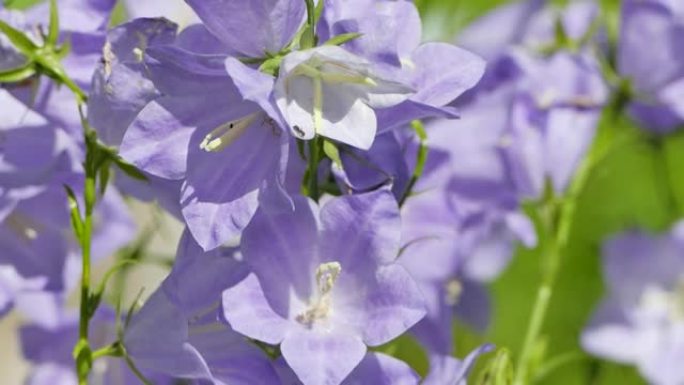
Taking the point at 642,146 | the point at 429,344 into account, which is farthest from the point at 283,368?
the point at 642,146

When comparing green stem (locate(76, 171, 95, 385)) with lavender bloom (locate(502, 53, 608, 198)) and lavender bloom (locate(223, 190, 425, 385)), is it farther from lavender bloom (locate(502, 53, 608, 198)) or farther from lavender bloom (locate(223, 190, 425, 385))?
lavender bloom (locate(502, 53, 608, 198))

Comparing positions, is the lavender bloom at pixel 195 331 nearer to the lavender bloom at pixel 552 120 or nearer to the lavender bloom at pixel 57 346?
the lavender bloom at pixel 57 346

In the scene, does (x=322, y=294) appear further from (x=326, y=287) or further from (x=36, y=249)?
(x=36, y=249)

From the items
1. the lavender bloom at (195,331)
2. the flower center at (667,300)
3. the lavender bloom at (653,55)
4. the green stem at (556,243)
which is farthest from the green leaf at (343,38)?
the flower center at (667,300)

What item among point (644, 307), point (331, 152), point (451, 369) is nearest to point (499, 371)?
point (451, 369)

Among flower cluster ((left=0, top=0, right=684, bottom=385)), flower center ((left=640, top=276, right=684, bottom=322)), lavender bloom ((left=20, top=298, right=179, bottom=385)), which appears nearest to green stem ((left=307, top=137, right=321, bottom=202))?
flower cluster ((left=0, top=0, right=684, bottom=385))

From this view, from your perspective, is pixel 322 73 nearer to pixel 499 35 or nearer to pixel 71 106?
pixel 71 106
